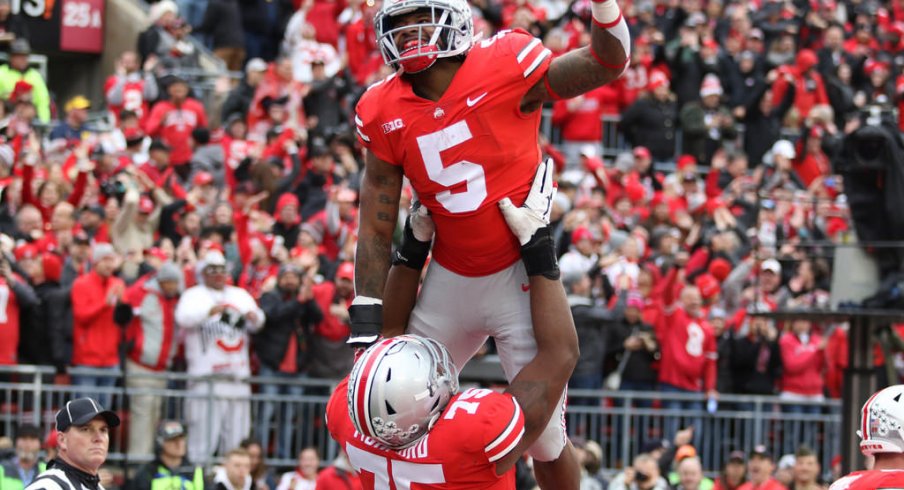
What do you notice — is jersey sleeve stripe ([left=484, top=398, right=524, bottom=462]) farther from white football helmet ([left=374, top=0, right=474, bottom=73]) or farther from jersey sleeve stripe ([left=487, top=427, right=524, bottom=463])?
white football helmet ([left=374, top=0, right=474, bottom=73])

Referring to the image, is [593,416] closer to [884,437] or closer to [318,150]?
[318,150]

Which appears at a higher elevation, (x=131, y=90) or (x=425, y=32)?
(x=131, y=90)

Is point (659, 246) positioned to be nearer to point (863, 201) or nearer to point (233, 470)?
point (863, 201)

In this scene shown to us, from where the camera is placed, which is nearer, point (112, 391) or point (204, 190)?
point (112, 391)

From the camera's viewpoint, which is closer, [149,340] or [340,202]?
[149,340]

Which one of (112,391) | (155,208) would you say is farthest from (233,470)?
(155,208)

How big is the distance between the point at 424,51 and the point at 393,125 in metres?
0.36

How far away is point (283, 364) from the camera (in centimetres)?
1355

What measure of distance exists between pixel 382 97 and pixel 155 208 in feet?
25.6

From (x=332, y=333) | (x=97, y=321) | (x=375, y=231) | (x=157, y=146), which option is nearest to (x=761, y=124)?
(x=157, y=146)

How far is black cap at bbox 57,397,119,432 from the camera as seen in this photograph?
25.6 ft

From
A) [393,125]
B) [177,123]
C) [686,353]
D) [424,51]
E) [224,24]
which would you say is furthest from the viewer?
[224,24]

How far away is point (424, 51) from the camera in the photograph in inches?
264

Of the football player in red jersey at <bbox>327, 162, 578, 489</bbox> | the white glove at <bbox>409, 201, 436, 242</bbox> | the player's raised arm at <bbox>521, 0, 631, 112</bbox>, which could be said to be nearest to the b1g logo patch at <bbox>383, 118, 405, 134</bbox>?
the white glove at <bbox>409, 201, 436, 242</bbox>
